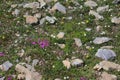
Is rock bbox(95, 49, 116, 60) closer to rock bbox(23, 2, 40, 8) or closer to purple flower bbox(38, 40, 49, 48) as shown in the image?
purple flower bbox(38, 40, 49, 48)

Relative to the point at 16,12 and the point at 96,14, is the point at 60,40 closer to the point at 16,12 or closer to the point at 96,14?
the point at 96,14

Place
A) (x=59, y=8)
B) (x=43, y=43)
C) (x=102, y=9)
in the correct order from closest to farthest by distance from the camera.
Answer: (x=43, y=43)
(x=102, y=9)
(x=59, y=8)

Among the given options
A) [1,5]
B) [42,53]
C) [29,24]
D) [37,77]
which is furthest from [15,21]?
[37,77]

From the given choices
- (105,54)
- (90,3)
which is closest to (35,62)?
(105,54)

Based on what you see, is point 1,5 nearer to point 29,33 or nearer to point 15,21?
point 15,21

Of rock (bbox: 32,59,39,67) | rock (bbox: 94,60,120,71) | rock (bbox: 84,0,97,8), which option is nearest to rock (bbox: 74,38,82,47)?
rock (bbox: 94,60,120,71)

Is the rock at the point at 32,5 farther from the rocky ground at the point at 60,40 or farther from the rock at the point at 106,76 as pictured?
the rock at the point at 106,76

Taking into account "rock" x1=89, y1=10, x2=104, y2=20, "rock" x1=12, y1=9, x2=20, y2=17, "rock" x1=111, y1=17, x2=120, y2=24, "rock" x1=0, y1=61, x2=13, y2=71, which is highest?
"rock" x1=89, y1=10, x2=104, y2=20

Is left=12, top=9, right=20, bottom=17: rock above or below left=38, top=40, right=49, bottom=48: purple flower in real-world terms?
above

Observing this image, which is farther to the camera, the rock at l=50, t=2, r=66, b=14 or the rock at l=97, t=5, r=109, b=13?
the rock at l=50, t=2, r=66, b=14
